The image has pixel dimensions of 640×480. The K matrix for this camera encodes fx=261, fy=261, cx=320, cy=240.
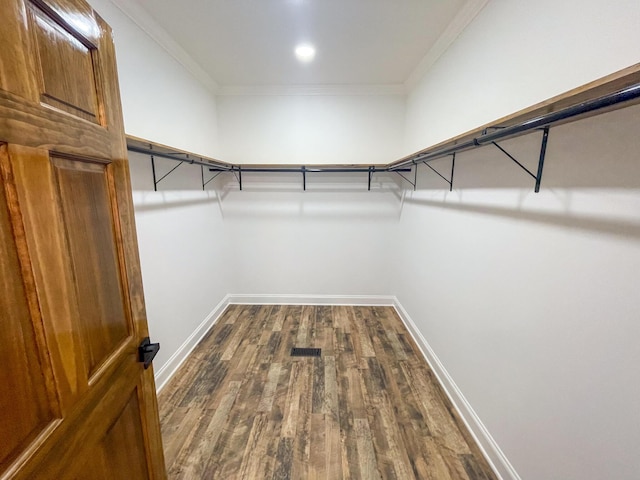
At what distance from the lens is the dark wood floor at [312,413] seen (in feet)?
4.73

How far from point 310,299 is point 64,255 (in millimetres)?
2904

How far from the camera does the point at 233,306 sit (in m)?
3.38

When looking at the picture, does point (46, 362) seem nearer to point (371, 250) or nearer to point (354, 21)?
point (354, 21)

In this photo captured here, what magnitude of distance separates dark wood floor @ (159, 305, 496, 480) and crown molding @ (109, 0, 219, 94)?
256cm

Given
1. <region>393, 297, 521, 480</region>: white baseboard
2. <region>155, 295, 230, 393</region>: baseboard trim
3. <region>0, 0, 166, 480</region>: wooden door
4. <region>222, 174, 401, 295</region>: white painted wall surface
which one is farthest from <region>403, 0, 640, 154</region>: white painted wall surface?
<region>155, 295, 230, 393</region>: baseboard trim

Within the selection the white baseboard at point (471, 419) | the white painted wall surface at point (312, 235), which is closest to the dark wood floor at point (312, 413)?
the white baseboard at point (471, 419)

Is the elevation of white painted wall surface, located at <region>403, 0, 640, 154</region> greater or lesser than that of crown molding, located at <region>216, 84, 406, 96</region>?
lesser

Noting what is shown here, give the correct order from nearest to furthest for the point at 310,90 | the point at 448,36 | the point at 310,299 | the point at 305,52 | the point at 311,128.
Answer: the point at 448,36 → the point at 305,52 → the point at 310,90 → the point at 311,128 → the point at 310,299

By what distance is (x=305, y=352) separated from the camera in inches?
96.0

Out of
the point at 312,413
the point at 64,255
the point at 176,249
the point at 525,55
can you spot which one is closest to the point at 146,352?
the point at 64,255

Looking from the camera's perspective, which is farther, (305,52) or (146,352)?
(305,52)

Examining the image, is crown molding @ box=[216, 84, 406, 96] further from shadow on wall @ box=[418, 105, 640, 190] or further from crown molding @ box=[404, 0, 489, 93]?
shadow on wall @ box=[418, 105, 640, 190]

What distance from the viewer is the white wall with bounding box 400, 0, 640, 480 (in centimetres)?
84

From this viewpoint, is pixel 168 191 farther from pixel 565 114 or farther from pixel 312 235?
pixel 565 114
